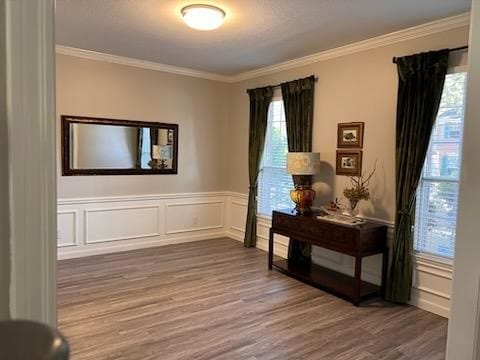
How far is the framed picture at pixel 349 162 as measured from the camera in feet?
13.4

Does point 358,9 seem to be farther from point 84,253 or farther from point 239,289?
point 84,253

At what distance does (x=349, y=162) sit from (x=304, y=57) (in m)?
1.45

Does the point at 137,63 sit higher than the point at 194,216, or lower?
higher

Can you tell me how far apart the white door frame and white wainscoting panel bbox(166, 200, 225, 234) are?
180 inches

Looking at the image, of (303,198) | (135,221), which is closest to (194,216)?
(135,221)

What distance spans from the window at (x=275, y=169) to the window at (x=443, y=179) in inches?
73.4

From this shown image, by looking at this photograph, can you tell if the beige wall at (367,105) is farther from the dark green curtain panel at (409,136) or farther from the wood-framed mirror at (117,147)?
the wood-framed mirror at (117,147)

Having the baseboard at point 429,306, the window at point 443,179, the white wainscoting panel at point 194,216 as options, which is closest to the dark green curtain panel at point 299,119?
the baseboard at point 429,306

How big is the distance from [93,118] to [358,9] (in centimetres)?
338

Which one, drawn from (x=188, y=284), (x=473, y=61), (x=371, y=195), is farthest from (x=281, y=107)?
(x=473, y=61)

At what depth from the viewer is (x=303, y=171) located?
4199 millimetres

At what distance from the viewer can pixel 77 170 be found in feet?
15.6

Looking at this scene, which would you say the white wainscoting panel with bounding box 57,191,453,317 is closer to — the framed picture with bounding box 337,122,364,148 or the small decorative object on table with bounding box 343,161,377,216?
the small decorative object on table with bounding box 343,161,377,216

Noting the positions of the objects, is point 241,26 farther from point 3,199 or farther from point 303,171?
point 3,199
